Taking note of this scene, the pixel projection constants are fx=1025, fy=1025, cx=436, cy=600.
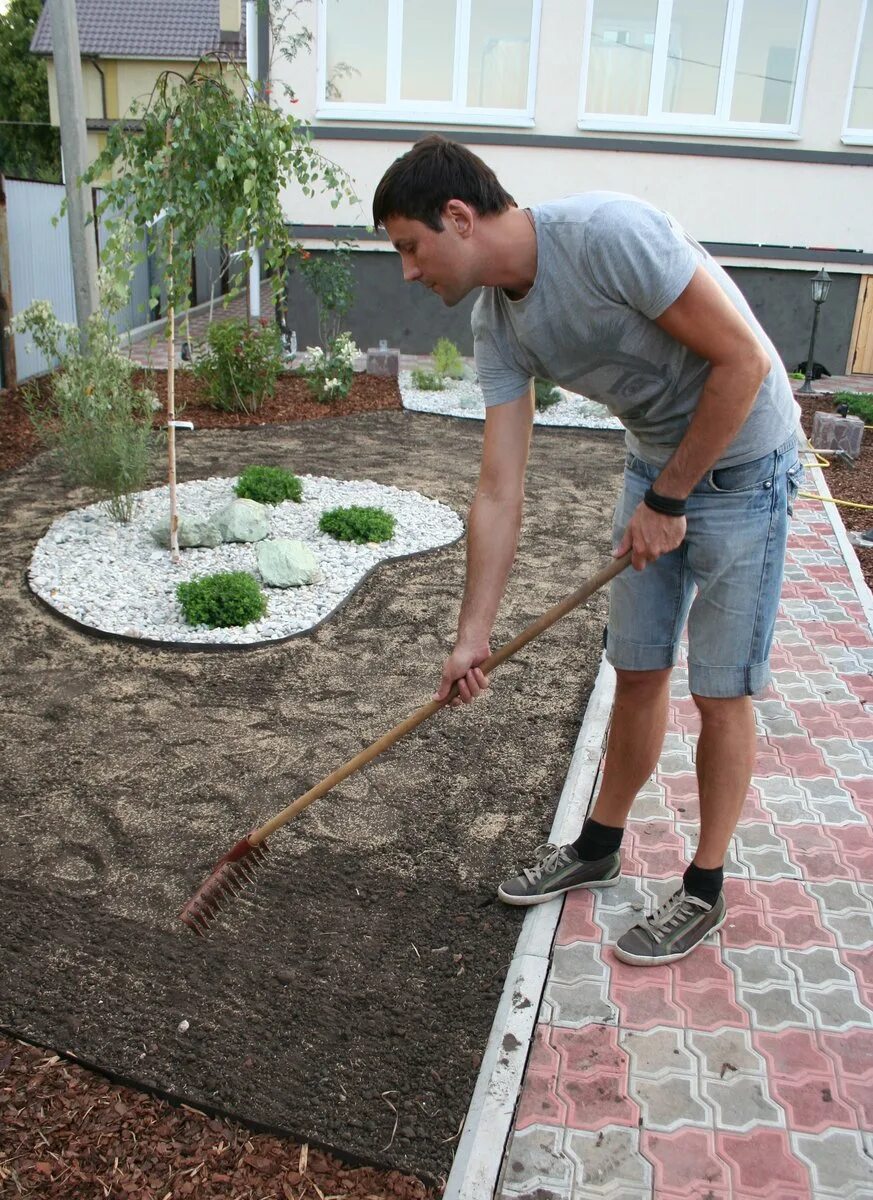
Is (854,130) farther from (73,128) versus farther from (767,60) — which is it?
(73,128)

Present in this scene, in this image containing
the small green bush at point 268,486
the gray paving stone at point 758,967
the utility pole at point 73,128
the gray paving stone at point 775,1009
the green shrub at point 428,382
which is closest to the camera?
the gray paving stone at point 775,1009

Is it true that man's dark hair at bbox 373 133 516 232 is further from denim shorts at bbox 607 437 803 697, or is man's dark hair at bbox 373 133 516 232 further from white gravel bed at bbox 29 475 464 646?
white gravel bed at bbox 29 475 464 646

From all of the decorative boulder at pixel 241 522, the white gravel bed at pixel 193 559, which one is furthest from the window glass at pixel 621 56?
the decorative boulder at pixel 241 522

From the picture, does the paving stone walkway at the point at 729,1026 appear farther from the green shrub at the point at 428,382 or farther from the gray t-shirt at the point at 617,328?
the green shrub at the point at 428,382

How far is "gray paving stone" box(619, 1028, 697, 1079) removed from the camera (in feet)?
7.86

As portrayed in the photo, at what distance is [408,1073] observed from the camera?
2457 mm

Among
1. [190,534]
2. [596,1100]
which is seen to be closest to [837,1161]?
[596,1100]

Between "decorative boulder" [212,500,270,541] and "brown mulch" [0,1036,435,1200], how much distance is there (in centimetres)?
400

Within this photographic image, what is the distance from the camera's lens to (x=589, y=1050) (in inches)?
96.7

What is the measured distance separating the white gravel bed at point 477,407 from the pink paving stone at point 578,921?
23.9 feet

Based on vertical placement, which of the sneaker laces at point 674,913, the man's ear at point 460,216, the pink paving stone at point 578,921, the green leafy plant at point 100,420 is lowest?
the pink paving stone at point 578,921

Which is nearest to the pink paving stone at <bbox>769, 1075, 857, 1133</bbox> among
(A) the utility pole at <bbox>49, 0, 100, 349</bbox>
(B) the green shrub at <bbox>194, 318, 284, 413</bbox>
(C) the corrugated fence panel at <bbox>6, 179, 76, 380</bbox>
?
(A) the utility pole at <bbox>49, 0, 100, 349</bbox>

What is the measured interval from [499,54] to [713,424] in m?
12.2

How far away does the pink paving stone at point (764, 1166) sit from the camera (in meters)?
2.10
